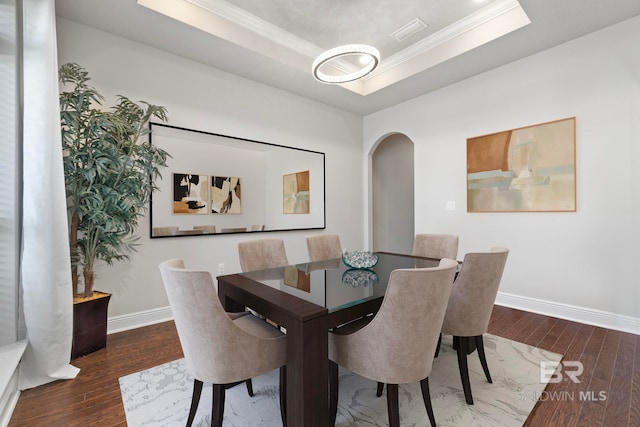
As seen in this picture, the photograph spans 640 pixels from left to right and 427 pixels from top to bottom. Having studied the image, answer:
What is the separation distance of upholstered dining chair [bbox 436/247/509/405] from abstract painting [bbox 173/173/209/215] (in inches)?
103

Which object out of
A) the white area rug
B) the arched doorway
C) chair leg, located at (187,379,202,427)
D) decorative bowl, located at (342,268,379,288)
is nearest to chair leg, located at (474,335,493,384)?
the white area rug

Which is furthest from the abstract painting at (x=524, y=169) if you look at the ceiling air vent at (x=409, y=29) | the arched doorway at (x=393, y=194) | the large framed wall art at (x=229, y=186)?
the large framed wall art at (x=229, y=186)

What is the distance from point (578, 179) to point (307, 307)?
10.4 feet

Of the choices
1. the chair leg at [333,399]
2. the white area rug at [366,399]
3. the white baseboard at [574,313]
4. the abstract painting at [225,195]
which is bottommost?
the white area rug at [366,399]

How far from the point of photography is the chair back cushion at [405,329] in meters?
1.15

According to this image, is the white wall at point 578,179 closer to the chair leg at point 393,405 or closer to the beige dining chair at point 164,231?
the chair leg at point 393,405

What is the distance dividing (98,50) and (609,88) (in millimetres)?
4768

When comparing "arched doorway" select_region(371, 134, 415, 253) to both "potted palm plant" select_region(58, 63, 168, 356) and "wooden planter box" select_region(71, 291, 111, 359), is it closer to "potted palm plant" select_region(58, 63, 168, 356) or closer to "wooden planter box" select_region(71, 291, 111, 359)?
"potted palm plant" select_region(58, 63, 168, 356)

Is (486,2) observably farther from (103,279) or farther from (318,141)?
(103,279)

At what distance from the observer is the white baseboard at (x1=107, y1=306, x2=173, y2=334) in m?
2.62

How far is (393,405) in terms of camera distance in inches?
49.9

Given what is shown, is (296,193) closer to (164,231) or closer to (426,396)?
(164,231)

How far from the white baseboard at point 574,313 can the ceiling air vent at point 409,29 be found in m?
3.14

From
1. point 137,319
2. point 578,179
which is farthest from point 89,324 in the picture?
point 578,179
